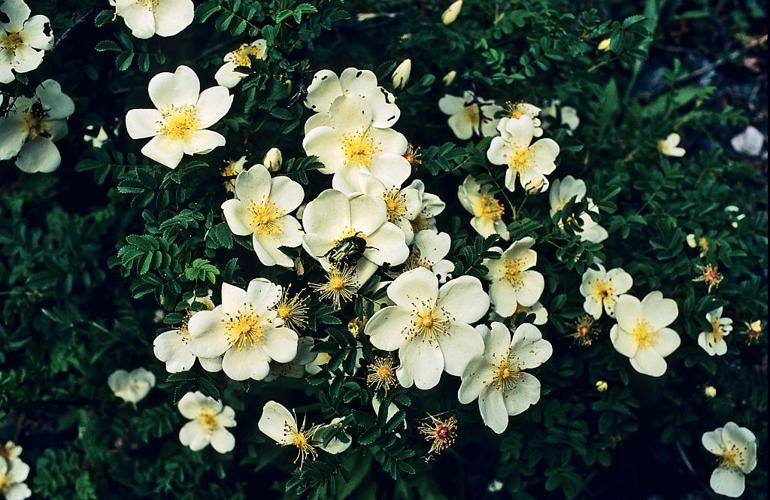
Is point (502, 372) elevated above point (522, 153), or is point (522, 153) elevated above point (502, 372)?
point (522, 153)

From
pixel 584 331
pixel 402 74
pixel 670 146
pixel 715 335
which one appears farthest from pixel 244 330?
pixel 670 146

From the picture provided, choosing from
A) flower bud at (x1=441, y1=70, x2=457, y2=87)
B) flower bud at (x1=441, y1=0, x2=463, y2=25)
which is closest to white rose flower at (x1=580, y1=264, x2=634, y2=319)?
flower bud at (x1=441, y1=70, x2=457, y2=87)

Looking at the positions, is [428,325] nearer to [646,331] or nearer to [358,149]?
[358,149]

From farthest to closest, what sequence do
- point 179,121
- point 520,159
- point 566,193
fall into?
point 566,193, point 520,159, point 179,121

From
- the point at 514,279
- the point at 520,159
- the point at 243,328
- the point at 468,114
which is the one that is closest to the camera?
the point at 243,328

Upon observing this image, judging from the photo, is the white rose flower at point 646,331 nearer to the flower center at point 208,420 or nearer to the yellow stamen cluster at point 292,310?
the yellow stamen cluster at point 292,310

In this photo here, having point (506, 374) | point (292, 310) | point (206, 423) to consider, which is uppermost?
point (292, 310)

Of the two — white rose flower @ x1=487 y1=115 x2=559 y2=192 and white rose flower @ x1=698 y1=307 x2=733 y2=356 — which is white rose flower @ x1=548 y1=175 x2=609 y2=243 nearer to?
white rose flower @ x1=487 y1=115 x2=559 y2=192

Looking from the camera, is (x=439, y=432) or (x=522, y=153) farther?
(x=522, y=153)
